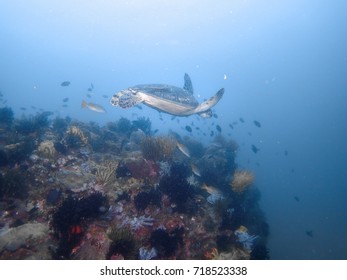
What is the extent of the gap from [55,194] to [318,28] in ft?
375

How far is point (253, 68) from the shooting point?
127000 millimetres

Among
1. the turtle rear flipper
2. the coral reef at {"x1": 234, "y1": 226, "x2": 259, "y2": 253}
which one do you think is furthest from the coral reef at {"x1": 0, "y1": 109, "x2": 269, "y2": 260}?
the turtle rear flipper

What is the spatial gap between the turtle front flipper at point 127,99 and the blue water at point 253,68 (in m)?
16.6

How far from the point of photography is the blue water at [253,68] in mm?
36372

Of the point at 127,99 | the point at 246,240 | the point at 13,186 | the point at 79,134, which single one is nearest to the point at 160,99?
the point at 127,99

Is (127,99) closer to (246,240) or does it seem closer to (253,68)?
(246,240)

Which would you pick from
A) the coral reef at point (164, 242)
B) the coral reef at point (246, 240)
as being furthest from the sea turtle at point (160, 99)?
the coral reef at point (246, 240)

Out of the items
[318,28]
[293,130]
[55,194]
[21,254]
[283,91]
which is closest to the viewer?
[21,254]

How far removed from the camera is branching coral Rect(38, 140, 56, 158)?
9055 millimetres

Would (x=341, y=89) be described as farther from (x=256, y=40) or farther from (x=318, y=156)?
(x=256, y=40)

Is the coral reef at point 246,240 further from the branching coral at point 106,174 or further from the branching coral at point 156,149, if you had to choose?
the branching coral at point 106,174

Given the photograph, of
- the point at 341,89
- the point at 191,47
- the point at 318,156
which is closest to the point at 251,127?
the point at 318,156

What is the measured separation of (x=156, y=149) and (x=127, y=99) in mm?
2528

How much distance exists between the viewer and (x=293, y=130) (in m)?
132
